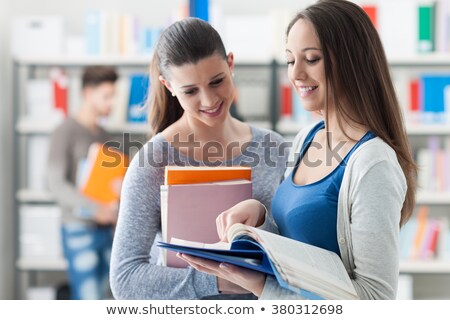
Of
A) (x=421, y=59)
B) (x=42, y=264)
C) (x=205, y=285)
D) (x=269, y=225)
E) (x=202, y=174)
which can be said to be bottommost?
(x=42, y=264)

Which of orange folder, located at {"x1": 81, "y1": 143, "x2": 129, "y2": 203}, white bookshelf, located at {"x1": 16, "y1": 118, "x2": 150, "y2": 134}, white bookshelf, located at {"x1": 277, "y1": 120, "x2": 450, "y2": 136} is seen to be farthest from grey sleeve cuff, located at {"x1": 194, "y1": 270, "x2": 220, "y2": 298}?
white bookshelf, located at {"x1": 16, "y1": 118, "x2": 150, "y2": 134}

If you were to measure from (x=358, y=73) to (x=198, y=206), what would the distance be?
14.7 inches

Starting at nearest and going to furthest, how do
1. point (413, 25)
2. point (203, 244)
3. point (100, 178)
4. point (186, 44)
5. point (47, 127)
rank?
point (203, 244), point (186, 44), point (100, 178), point (413, 25), point (47, 127)

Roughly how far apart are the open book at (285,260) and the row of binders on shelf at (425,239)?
307 cm

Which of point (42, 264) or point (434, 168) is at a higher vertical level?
point (434, 168)

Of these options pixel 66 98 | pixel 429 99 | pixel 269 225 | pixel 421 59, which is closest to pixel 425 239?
pixel 429 99

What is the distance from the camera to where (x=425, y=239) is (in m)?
3.96

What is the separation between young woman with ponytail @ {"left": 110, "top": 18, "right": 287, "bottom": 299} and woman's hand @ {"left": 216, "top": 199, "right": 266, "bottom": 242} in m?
0.10

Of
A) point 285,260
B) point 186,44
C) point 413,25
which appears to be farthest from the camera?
point 413,25

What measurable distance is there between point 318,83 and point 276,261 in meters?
0.36

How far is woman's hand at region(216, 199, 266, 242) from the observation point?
3.65 feet

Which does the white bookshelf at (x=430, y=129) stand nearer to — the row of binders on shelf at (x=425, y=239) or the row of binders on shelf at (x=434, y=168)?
the row of binders on shelf at (x=434, y=168)

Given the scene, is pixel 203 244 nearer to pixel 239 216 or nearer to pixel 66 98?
pixel 239 216

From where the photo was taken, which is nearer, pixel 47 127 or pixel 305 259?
pixel 305 259
